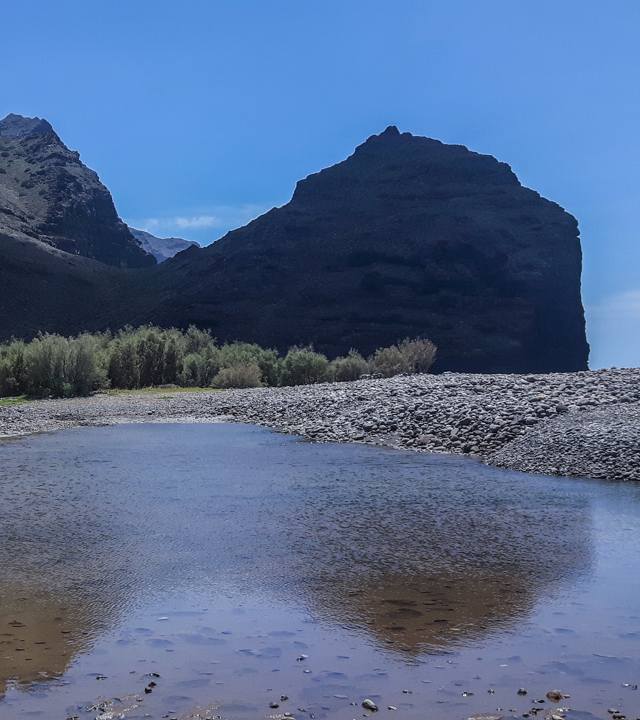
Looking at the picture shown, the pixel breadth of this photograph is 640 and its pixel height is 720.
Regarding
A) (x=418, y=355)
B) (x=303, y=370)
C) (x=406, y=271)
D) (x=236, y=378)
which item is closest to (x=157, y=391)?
(x=236, y=378)

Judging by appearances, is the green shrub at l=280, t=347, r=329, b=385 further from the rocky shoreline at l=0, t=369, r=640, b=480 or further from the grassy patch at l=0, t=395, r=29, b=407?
the grassy patch at l=0, t=395, r=29, b=407

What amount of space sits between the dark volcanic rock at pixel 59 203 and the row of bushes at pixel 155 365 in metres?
60.6

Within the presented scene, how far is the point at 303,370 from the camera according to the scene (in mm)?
59188

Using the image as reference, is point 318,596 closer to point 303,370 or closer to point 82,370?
point 82,370

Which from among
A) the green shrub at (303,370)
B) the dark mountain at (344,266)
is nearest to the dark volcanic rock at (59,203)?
the dark mountain at (344,266)

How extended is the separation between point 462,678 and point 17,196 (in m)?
134

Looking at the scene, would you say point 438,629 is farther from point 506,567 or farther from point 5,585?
point 5,585

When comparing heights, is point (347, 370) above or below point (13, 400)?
above

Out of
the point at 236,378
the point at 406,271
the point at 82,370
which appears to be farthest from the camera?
the point at 406,271

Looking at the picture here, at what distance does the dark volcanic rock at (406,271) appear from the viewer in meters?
110

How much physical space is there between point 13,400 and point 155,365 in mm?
14010

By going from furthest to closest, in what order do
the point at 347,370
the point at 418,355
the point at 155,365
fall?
the point at 418,355 → the point at 347,370 → the point at 155,365

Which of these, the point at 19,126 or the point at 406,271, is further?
the point at 19,126

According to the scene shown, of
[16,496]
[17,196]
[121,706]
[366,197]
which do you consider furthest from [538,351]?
[121,706]
